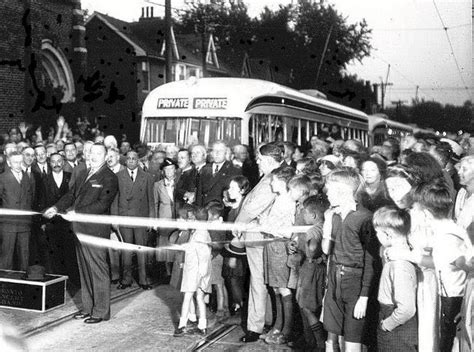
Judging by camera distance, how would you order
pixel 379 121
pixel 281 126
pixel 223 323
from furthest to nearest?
pixel 379 121 < pixel 281 126 < pixel 223 323

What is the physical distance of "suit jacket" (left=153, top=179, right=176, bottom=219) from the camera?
10.7 metres

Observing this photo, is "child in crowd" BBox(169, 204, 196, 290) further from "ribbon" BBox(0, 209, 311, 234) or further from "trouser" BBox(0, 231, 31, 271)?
"trouser" BBox(0, 231, 31, 271)

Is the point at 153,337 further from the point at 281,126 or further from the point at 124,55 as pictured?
the point at 124,55

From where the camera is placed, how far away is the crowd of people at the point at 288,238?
5098 millimetres

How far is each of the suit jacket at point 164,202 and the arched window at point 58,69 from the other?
1805cm

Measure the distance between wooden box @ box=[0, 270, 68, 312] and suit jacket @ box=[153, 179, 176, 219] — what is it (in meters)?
2.43

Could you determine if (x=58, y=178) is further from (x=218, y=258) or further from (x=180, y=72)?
(x=180, y=72)

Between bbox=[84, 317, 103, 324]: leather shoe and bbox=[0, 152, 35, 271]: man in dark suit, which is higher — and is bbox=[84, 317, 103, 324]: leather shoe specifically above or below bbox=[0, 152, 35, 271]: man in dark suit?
below

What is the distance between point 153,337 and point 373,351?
2.75 m

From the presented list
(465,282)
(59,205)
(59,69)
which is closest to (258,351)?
(465,282)

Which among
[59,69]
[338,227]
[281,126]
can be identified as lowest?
[338,227]

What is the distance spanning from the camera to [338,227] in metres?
5.93

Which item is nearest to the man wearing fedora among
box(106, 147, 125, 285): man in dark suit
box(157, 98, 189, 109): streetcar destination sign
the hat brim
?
the hat brim

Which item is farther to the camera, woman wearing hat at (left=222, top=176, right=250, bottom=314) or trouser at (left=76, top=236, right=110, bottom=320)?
trouser at (left=76, top=236, right=110, bottom=320)
